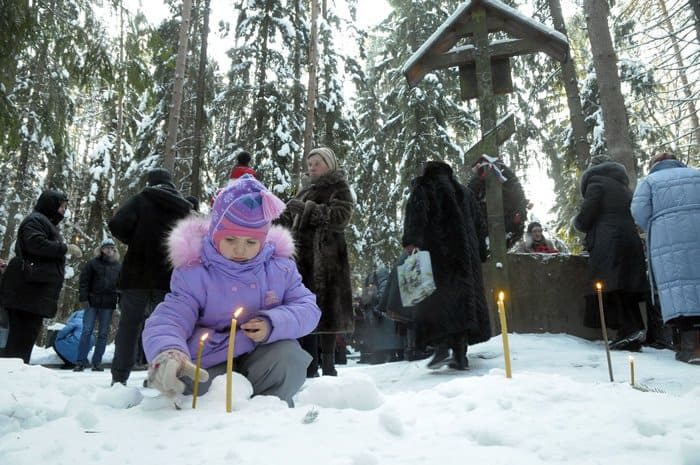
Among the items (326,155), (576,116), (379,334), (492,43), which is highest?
(576,116)

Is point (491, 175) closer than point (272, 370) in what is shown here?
No

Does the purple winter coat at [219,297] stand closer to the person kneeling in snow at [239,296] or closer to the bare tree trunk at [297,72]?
the person kneeling in snow at [239,296]

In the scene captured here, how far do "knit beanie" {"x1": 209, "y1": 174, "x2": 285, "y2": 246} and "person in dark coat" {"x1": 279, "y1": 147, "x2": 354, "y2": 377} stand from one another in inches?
99.3

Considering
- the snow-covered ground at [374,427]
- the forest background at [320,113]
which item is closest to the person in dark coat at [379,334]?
the forest background at [320,113]

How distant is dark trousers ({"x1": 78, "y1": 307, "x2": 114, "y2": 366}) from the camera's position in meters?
8.20

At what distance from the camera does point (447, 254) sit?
5.08m

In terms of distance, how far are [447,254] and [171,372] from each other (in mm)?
3383

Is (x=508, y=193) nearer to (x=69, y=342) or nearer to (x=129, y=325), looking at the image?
(x=129, y=325)

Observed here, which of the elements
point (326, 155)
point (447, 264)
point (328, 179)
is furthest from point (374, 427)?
point (326, 155)

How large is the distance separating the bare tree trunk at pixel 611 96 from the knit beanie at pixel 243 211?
6.38 m

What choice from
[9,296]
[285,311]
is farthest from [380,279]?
[285,311]

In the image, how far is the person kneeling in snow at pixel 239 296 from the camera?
2648 millimetres

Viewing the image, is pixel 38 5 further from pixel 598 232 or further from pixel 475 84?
pixel 598 232

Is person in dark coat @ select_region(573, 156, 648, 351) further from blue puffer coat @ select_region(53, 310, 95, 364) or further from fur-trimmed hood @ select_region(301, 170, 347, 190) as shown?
blue puffer coat @ select_region(53, 310, 95, 364)
